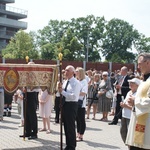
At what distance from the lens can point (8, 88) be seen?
8.30 m

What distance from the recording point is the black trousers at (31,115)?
9867 millimetres

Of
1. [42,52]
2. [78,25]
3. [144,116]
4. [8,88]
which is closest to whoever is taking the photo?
[144,116]

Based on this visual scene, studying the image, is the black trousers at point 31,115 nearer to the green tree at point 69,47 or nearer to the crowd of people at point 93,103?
the crowd of people at point 93,103

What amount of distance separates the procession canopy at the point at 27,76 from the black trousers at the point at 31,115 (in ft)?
4.02

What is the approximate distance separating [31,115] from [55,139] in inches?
35.4

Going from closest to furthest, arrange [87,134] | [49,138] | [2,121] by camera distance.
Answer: [49,138]
[87,134]
[2,121]

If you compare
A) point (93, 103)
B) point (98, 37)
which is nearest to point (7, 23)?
point (98, 37)

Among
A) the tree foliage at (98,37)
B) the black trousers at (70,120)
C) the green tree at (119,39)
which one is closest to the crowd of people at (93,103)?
the black trousers at (70,120)

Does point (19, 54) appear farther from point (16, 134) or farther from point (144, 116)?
point (144, 116)

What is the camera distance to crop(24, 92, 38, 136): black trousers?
32.4 feet

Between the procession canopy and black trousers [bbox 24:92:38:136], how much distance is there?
4.02 feet

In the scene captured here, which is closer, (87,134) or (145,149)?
(145,149)

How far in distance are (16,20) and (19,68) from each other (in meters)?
89.9

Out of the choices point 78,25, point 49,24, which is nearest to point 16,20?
point 49,24
